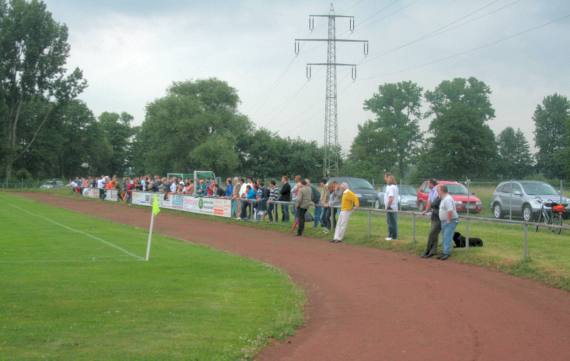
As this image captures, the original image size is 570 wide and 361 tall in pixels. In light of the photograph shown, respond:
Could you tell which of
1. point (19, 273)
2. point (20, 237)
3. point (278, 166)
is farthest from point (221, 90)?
point (19, 273)

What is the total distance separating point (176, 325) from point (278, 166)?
71.1m

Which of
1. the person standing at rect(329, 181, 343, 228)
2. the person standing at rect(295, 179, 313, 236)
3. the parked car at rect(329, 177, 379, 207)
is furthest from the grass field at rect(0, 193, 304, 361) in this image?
the parked car at rect(329, 177, 379, 207)

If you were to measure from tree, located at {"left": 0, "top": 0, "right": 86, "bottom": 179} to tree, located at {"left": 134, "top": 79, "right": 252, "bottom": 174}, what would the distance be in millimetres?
12209

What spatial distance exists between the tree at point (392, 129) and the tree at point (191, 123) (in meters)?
16.6

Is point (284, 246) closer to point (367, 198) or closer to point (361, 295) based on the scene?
point (361, 295)

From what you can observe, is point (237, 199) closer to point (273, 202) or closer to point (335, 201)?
point (273, 202)

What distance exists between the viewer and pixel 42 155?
299 feet

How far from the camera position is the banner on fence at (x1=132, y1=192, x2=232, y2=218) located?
30719 millimetres

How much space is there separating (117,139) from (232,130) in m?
48.7

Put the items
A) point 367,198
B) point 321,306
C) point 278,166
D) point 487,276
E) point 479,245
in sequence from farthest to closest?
point 278,166, point 367,198, point 479,245, point 487,276, point 321,306

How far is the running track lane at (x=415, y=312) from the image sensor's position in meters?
7.80

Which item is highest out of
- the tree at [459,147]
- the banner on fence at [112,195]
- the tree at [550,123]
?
the tree at [550,123]

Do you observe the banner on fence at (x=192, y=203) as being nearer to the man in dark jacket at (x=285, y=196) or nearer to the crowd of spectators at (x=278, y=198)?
the crowd of spectators at (x=278, y=198)

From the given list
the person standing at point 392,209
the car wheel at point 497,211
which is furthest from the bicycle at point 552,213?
the person standing at point 392,209
